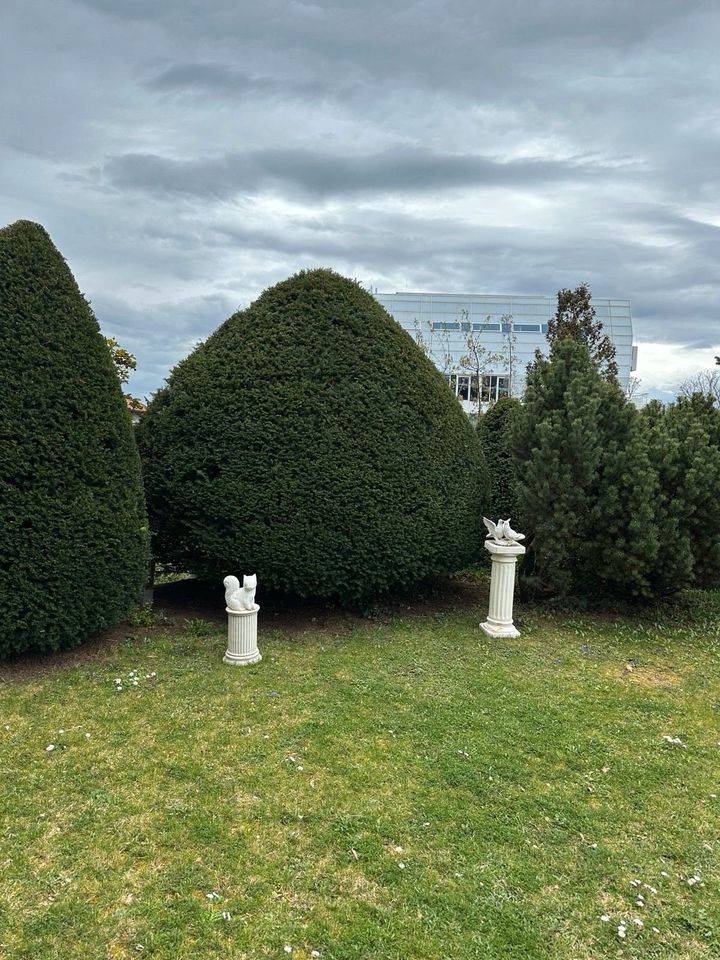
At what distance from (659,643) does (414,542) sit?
8.63 ft

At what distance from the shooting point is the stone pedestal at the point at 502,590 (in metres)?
5.97

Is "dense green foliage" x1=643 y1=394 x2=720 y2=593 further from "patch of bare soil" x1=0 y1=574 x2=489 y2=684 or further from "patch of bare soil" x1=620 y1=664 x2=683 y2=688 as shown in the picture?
"patch of bare soil" x1=0 y1=574 x2=489 y2=684

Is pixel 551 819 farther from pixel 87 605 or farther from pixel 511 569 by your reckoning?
pixel 87 605

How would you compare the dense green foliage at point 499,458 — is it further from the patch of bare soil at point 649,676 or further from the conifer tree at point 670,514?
the patch of bare soil at point 649,676

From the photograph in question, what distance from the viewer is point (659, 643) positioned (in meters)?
5.86

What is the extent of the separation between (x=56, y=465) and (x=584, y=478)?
4.99m

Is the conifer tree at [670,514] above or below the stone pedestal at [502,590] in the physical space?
above

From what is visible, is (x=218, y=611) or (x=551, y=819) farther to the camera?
(x=218, y=611)

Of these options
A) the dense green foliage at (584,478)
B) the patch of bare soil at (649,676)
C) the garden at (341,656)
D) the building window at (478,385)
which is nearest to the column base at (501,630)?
the garden at (341,656)

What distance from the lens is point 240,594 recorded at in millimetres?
4934

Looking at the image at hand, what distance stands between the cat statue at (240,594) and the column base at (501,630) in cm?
244

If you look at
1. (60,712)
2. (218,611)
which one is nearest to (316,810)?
(60,712)

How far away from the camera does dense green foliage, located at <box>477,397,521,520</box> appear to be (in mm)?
7617

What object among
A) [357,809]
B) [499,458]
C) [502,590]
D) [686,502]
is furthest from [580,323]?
[357,809]
